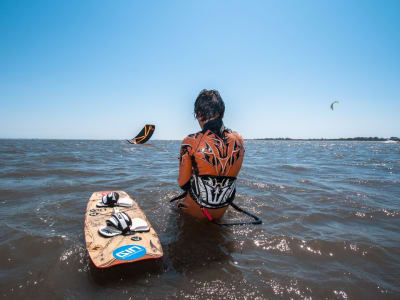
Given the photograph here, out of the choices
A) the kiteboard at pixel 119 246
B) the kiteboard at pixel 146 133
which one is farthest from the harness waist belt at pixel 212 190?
the kiteboard at pixel 146 133

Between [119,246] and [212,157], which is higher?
[212,157]

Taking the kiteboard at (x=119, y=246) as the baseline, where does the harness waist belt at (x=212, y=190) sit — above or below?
above

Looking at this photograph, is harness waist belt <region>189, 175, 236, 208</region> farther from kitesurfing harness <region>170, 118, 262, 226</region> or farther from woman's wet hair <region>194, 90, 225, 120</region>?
woman's wet hair <region>194, 90, 225, 120</region>

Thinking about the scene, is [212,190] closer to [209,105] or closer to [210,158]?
[210,158]

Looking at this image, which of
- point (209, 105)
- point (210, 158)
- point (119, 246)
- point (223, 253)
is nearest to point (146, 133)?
point (209, 105)

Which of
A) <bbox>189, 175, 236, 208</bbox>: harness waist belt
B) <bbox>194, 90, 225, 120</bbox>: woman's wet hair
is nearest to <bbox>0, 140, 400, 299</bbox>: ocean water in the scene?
<bbox>189, 175, 236, 208</bbox>: harness waist belt

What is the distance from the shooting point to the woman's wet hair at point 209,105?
3869 millimetres

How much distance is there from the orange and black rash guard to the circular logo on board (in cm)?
140

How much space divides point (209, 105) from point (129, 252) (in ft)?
8.68

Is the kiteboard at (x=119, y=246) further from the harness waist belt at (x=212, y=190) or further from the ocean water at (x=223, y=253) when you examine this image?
the harness waist belt at (x=212, y=190)

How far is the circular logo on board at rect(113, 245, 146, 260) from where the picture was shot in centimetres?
285

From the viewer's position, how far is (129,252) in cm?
294

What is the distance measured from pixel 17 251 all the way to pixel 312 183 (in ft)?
29.9

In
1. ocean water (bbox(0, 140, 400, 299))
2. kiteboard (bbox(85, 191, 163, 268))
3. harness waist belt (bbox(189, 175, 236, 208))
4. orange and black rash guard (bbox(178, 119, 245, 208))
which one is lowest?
ocean water (bbox(0, 140, 400, 299))
